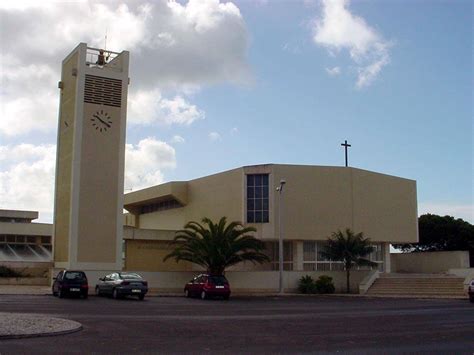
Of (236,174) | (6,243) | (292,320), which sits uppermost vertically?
(236,174)

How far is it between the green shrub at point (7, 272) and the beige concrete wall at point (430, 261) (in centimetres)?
3520

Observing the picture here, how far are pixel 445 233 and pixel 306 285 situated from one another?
1480 inches

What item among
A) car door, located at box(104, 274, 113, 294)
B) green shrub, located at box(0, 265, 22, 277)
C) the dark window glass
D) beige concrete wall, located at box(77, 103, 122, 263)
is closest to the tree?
the dark window glass

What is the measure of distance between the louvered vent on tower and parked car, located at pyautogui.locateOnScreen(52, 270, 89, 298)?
15.8m

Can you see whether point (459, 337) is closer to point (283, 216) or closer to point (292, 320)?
point (292, 320)

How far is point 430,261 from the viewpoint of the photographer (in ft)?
193

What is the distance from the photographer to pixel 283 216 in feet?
165

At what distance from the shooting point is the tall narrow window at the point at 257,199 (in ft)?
168

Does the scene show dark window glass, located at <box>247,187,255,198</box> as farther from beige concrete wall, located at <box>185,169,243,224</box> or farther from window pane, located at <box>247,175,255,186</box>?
beige concrete wall, located at <box>185,169,243,224</box>

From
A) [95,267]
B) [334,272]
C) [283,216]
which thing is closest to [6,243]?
[95,267]

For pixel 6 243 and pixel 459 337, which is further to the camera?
pixel 6 243

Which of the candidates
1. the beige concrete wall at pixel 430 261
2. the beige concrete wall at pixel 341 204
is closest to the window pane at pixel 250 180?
the beige concrete wall at pixel 341 204

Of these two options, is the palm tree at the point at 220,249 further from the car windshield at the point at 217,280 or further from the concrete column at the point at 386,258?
the concrete column at the point at 386,258

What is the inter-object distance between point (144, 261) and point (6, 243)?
510 inches
